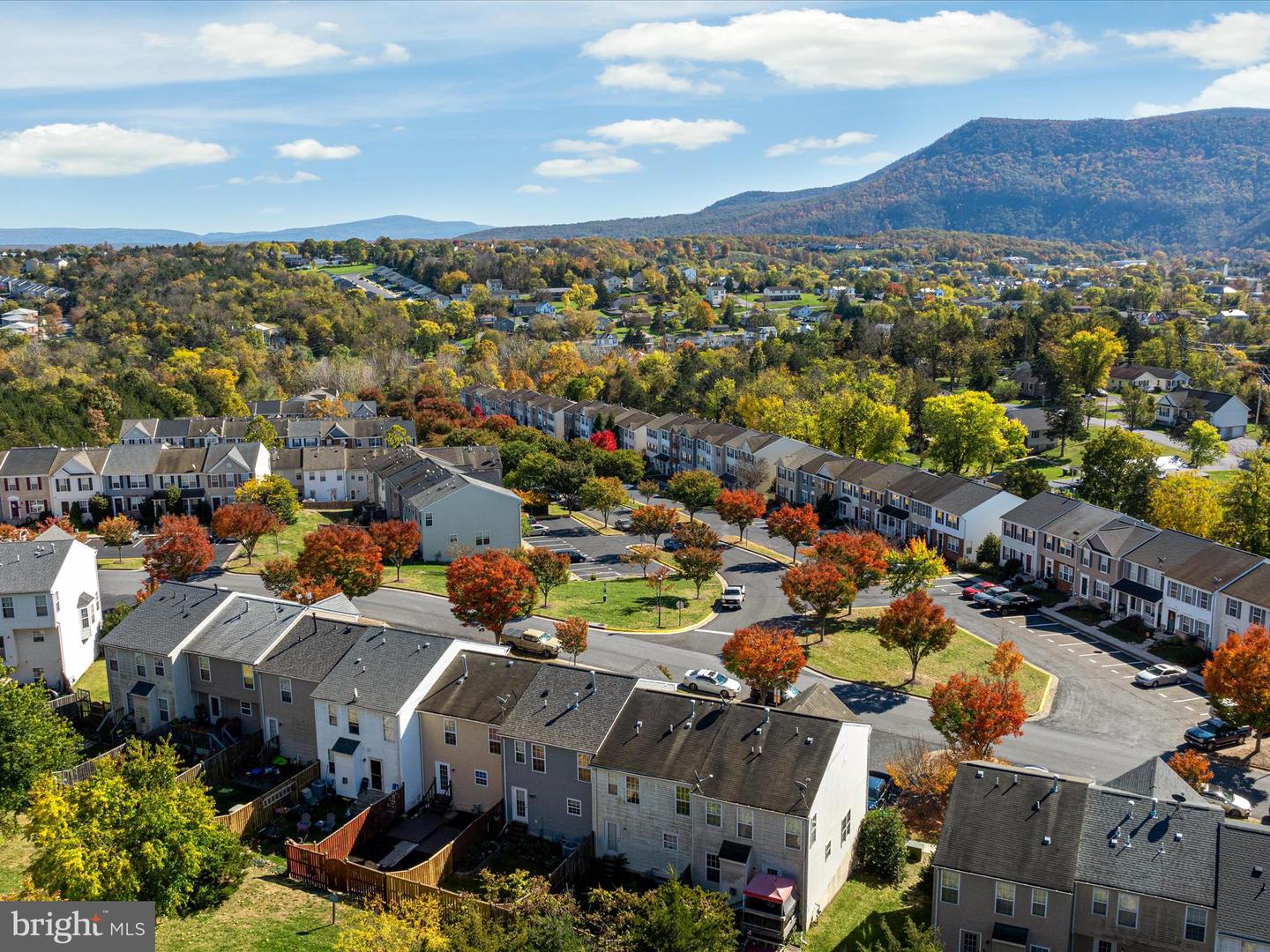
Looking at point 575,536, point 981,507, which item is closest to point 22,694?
point 575,536

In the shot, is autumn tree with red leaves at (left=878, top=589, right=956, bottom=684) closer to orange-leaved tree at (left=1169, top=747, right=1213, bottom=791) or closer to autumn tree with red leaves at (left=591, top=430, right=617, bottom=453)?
orange-leaved tree at (left=1169, top=747, right=1213, bottom=791)

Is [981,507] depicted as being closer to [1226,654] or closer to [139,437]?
[1226,654]

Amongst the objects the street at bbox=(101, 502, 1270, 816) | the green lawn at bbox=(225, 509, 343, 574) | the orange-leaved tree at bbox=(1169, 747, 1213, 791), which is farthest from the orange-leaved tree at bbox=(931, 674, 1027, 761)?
the green lawn at bbox=(225, 509, 343, 574)

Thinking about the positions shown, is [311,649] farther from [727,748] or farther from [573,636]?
[727,748]

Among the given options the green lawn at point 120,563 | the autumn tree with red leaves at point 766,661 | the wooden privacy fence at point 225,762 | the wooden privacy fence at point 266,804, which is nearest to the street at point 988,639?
the green lawn at point 120,563

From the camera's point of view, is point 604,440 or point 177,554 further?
point 604,440

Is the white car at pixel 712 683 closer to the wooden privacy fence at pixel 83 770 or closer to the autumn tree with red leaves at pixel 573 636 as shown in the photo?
the autumn tree with red leaves at pixel 573 636

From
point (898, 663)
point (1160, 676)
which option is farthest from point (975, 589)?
point (1160, 676)
